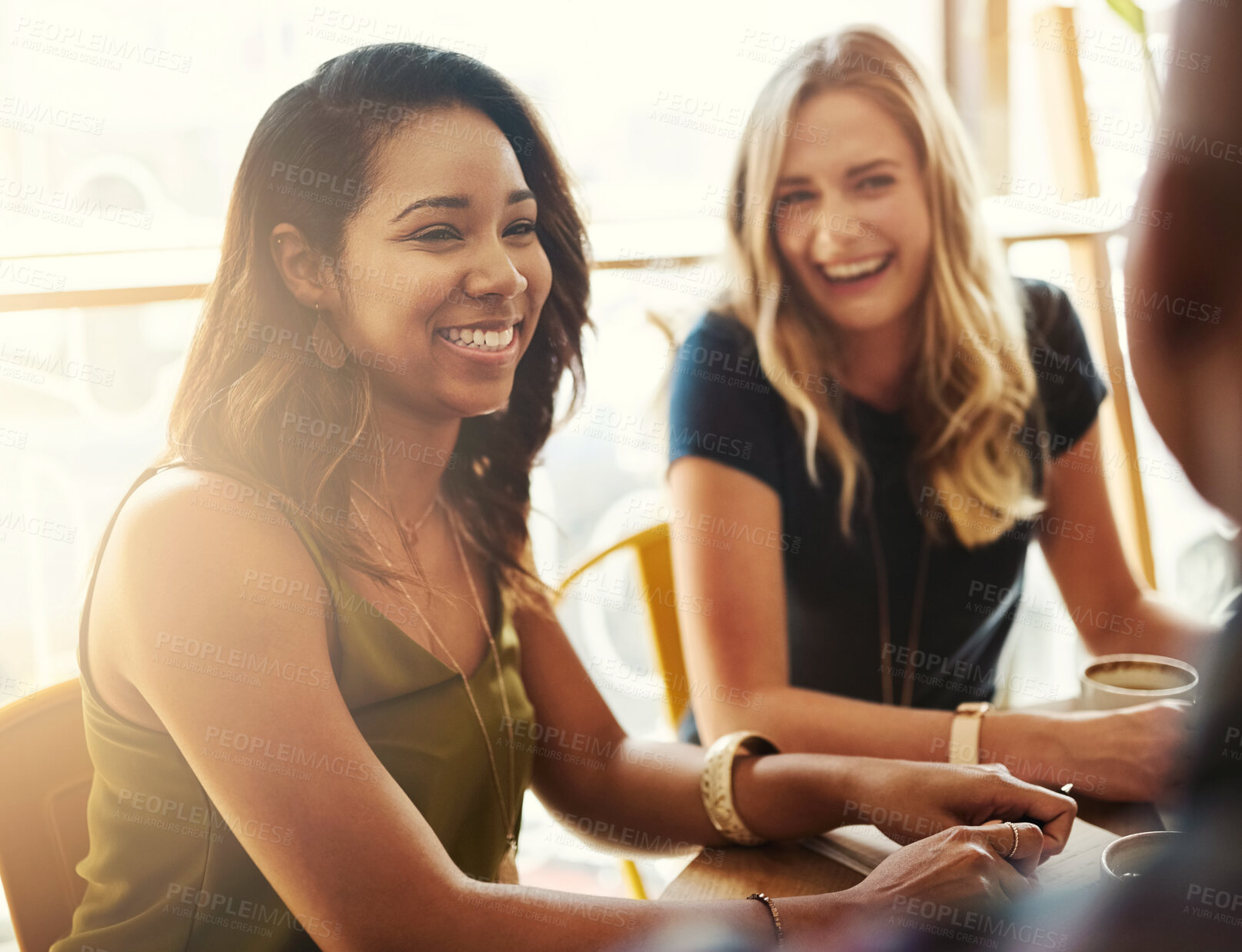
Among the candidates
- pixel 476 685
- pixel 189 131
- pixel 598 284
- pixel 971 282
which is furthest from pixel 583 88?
pixel 476 685

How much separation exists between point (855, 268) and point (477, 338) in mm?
627

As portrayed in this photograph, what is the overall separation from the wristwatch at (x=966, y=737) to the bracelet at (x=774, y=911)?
0.30 m

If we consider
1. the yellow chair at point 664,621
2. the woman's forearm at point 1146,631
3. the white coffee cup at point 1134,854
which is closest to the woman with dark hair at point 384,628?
the white coffee cup at point 1134,854

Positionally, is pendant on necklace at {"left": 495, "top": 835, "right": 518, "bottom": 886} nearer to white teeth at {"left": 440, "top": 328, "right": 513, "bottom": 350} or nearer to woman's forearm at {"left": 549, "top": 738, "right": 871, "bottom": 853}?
woman's forearm at {"left": 549, "top": 738, "right": 871, "bottom": 853}

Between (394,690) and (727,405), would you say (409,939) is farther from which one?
(727,405)

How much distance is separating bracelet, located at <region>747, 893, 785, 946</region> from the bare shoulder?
376 mm

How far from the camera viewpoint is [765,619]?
3.84ft

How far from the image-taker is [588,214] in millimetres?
1078

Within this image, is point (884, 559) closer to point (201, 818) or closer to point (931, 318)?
A: point (931, 318)

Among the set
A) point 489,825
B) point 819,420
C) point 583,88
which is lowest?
point 489,825

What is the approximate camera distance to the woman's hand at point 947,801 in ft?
2.63

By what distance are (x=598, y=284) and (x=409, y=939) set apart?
122cm

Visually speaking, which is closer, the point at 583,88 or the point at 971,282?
the point at 971,282

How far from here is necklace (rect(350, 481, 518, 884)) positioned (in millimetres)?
938
